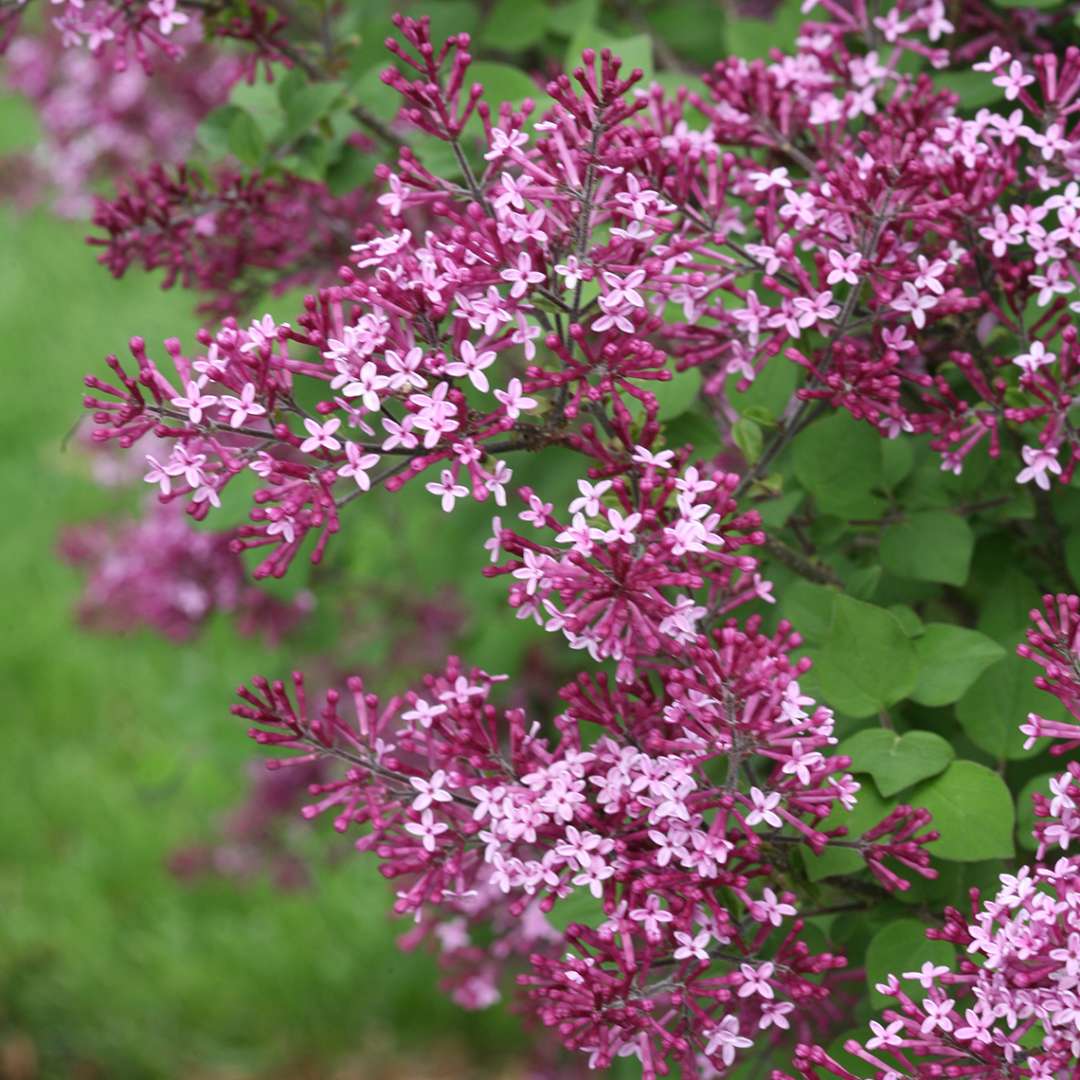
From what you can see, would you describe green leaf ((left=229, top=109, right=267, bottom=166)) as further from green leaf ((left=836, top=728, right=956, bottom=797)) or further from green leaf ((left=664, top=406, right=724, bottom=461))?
green leaf ((left=836, top=728, right=956, bottom=797))

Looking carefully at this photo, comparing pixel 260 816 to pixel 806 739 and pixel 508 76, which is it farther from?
pixel 806 739

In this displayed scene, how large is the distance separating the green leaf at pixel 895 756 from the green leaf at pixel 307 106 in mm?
1273

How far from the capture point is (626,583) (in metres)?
1.43

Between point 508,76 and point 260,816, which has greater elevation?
point 508,76

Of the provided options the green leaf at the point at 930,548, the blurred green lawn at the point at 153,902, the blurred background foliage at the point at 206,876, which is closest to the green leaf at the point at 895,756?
the green leaf at the point at 930,548

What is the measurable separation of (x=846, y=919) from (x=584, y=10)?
1665 millimetres

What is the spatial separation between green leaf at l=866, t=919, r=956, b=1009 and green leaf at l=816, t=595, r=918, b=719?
0.83 ft

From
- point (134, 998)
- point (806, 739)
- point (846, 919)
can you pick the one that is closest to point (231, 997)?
point (134, 998)

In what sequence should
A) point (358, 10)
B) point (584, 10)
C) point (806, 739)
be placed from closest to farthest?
point (806, 739), point (584, 10), point (358, 10)

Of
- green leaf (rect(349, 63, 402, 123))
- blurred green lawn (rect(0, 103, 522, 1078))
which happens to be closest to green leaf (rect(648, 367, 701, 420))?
green leaf (rect(349, 63, 402, 123))

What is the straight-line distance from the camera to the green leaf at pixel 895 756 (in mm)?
1587

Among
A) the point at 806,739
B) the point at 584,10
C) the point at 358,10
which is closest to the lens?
the point at 806,739

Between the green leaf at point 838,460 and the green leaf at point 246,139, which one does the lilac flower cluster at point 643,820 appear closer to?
the green leaf at point 838,460

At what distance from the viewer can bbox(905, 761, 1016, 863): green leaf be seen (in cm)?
158
